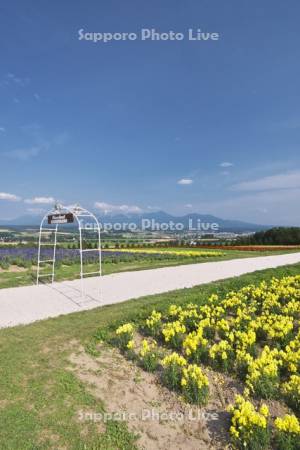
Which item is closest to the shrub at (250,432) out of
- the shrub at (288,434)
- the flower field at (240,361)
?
the flower field at (240,361)

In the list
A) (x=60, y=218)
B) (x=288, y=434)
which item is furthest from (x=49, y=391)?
(x=60, y=218)

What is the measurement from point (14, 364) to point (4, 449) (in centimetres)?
159

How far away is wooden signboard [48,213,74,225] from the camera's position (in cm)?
927

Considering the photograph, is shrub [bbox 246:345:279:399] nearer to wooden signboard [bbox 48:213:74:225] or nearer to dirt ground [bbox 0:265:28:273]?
wooden signboard [bbox 48:213:74:225]

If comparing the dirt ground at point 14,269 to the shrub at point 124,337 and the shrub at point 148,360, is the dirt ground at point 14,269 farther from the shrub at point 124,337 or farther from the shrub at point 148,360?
the shrub at point 148,360

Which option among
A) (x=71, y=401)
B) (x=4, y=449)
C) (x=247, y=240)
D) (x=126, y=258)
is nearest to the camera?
(x=4, y=449)

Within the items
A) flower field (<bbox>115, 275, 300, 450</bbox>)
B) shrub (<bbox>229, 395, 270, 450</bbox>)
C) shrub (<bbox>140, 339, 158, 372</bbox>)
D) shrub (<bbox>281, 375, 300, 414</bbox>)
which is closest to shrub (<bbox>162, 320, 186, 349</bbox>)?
flower field (<bbox>115, 275, 300, 450</bbox>)

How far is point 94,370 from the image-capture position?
14.9 ft

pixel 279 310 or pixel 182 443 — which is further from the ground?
pixel 279 310

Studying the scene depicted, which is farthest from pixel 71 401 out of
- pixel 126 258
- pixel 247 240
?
pixel 247 240

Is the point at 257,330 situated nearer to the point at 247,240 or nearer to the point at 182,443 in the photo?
the point at 182,443

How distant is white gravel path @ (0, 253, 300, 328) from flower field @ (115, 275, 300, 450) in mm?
2415

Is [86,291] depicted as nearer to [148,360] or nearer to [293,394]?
[148,360]

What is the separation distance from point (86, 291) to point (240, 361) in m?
6.01
